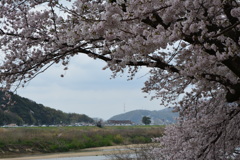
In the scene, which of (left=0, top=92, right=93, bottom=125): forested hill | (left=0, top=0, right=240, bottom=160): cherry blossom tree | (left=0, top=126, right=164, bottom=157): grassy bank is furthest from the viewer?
(left=0, top=92, right=93, bottom=125): forested hill

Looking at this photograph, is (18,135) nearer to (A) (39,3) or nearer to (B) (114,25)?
(A) (39,3)

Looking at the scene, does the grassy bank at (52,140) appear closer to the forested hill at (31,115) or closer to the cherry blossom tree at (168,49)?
the cherry blossom tree at (168,49)

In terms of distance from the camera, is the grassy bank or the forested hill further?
the forested hill

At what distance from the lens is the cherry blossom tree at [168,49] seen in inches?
155

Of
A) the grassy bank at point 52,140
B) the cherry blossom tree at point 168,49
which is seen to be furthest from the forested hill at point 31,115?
the cherry blossom tree at point 168,49

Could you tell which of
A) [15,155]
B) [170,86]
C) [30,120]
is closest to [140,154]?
[170,86]

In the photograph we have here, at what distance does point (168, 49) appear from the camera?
5.96m

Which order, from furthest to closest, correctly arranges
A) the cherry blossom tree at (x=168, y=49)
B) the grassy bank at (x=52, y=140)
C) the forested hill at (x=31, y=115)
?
the forested hill at (x=31, y=115) < the grassy bank at (x=52, y=140) < the cherry blossom tree at (x=168, y=49)

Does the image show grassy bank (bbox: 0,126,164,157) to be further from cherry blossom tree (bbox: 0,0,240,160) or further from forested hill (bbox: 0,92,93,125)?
forested hill (bbox: 0,92,93,125)

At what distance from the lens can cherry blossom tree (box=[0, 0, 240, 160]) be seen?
3945 mm

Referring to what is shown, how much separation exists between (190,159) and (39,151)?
34.0 meters

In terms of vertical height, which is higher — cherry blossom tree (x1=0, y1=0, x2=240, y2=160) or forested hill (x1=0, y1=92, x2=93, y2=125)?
forested hill (x1=0, y1=92, x2=93, y2=125)

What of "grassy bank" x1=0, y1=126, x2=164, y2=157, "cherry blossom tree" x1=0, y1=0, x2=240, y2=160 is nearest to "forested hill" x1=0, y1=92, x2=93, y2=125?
"grassy bank" x1=0, y1=126, x2=164, y2=157

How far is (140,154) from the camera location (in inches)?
508
